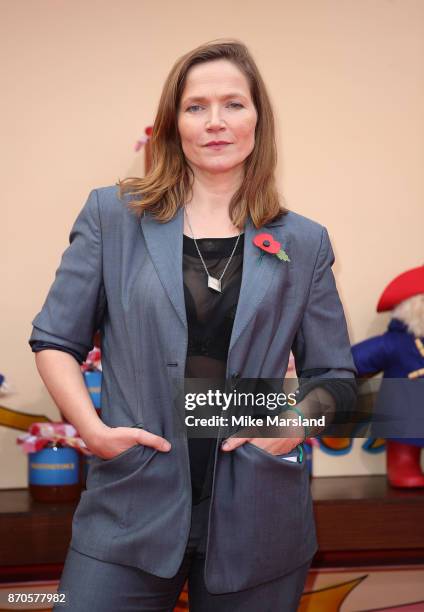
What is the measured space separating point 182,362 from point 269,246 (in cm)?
28

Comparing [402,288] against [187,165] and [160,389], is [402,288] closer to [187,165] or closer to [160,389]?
[187,165]

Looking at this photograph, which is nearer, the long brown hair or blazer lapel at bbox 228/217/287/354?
blazer lapel at bbox 228/217/287/354

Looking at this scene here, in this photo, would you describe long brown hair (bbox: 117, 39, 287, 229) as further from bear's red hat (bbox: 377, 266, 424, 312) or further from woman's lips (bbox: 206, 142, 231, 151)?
bear's red hat (bbox: 377, 266, 424, 312)

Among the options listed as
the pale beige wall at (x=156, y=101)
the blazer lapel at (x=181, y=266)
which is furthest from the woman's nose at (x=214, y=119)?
the pale beige wall at (x=156, y=101)

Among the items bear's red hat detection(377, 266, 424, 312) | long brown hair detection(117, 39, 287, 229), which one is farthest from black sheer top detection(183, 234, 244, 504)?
bear's red hat detection(377, 266, 424, 312)

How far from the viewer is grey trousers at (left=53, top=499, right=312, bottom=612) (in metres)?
1.39

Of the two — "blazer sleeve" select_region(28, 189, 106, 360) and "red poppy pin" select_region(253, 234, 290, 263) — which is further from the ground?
"red poppy pin" select_region(253, 234, 290, 263)

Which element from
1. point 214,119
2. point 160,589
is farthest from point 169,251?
point 160,589

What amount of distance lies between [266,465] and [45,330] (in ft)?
1.49

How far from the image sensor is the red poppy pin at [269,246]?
152cm

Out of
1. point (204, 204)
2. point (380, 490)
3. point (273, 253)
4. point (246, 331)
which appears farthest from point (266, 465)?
point (380, 490)

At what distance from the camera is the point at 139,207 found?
59.5 inches

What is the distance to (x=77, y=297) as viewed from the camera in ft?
4.78

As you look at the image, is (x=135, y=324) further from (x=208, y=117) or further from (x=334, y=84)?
(x=334, y=84)
